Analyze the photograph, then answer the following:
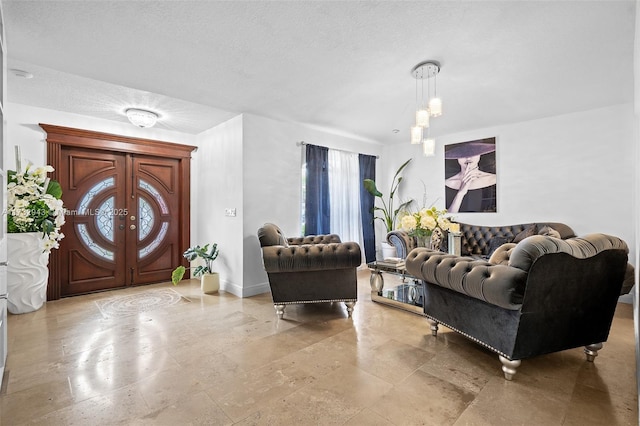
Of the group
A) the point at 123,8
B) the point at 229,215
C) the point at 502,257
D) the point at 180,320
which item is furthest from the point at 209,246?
the point at 502,257

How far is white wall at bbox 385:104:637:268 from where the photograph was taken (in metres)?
3.70

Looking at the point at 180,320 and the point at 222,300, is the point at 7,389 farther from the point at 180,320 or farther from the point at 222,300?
the point at 222,300

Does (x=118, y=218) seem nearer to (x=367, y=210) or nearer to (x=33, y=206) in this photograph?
(x=33, y=206)

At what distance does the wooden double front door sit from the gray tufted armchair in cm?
247

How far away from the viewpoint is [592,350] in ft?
7.12

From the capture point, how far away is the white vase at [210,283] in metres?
4.04

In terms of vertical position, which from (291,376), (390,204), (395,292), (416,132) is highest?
(416,132)

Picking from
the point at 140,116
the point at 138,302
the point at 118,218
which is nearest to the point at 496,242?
the point at 138,302

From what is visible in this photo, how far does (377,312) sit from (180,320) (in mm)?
2045

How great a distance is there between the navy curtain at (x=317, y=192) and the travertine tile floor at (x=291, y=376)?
76.6 inches

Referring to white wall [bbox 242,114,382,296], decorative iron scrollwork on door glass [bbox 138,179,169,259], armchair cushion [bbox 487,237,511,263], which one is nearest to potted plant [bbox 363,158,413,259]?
white wall [bbox 242,114,382,296]

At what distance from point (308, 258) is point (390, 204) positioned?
351 cm

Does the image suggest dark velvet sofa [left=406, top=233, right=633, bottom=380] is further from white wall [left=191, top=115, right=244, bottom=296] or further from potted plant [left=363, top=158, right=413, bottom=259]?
potted plant [left=363, top=158, right=413, bottom=259]

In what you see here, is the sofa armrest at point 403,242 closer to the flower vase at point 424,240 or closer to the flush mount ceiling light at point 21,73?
the flower vase at point 424,240
